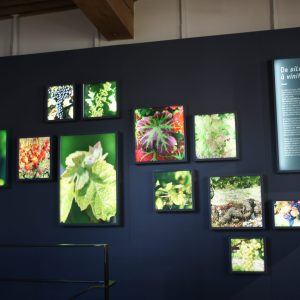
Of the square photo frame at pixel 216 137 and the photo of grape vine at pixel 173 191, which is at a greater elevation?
the square photo frame at pixel 216 137

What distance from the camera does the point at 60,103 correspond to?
13.7 ft

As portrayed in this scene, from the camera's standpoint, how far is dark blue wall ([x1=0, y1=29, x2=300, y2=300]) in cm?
371

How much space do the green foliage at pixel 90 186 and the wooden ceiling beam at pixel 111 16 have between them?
107cm

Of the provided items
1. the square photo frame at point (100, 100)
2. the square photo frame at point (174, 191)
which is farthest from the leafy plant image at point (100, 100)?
the square photo frame at point (174, 191)

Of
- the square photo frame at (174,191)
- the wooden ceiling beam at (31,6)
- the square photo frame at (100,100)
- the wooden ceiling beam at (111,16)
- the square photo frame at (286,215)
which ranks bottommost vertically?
the square photo frame at (286,215)

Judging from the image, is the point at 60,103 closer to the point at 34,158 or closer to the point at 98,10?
the point at 34,158

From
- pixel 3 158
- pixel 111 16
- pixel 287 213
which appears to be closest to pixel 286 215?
pixel 287 213

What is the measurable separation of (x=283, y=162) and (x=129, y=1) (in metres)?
2.09

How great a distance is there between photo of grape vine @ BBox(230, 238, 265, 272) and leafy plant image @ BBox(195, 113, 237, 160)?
2.48 ft

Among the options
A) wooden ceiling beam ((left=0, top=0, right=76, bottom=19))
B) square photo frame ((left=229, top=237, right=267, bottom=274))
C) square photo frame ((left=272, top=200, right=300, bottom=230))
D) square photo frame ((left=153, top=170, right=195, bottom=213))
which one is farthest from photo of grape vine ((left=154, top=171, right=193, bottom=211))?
wooden ceiling beam ((left=0, top=0, right=76, bottom=19))

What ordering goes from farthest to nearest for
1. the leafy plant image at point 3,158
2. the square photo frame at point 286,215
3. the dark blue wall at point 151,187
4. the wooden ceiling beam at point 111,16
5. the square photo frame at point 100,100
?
1. the leafy plant image at point 3,158
2. the square photo frame at point 100,100
3. the dark blue wall at point 151,187
4. the square photo frame at point 286,215
5. the wooden ceiling beam at point 111,16

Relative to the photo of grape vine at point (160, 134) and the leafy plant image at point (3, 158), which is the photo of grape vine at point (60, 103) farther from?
the photo of grape vine at point (160, 134)

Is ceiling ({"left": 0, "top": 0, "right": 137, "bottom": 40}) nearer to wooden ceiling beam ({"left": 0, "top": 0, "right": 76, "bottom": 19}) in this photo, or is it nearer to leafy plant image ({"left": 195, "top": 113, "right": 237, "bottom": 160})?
wooden ceiling beam ({"left": 0, "top": 0, "right": 76, "bottom": 19})

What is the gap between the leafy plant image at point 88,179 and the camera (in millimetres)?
3938
